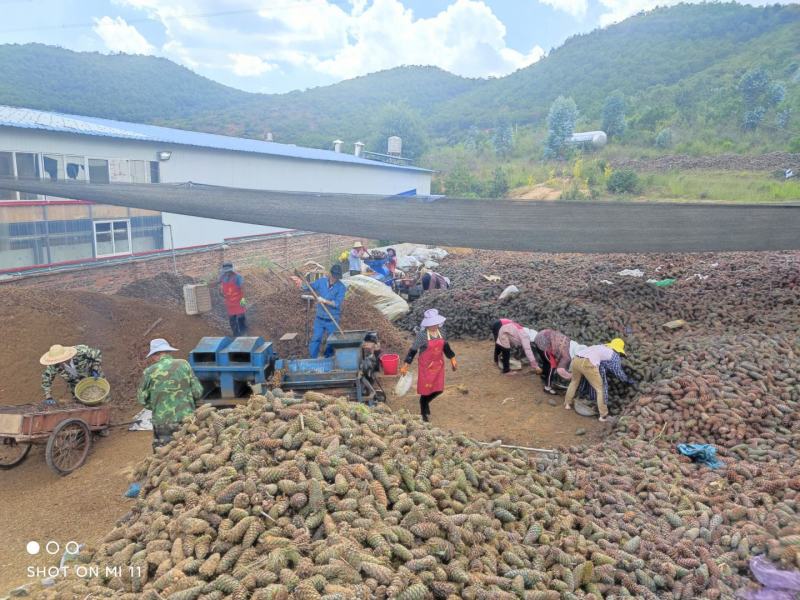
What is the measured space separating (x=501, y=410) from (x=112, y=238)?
863 cm

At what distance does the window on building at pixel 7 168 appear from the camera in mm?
9117

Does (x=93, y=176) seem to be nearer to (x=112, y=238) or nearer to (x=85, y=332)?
(x=112, y=238)

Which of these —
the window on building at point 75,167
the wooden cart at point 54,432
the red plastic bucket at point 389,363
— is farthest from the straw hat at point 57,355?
the window on building at point 75,167

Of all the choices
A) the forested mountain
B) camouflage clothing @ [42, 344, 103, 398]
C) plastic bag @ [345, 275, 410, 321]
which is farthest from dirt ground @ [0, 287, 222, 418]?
the forested mountain

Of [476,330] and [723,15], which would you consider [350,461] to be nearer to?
[476,330]

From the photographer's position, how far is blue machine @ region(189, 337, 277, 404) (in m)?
5.61

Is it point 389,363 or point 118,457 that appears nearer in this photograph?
point 118,457

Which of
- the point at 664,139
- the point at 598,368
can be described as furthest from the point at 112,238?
the point at 664,139

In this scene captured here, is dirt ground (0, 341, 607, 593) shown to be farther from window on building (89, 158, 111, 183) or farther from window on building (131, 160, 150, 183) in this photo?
window on building (131, 160, 150, 183)

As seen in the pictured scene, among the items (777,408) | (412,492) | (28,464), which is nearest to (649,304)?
(777,408)

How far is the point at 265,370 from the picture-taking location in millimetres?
5875

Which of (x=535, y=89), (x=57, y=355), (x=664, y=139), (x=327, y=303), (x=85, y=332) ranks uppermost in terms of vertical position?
(x=535, y=89)

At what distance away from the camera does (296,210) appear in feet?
22.2

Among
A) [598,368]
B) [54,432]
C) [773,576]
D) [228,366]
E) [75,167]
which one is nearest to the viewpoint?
[773,576]
